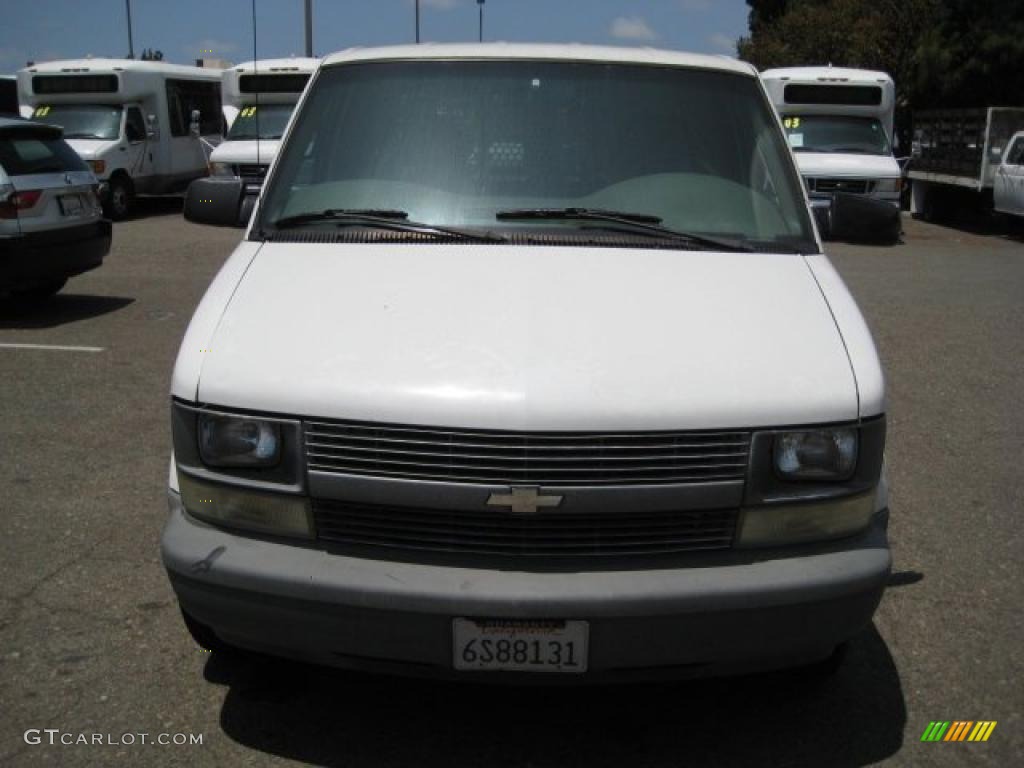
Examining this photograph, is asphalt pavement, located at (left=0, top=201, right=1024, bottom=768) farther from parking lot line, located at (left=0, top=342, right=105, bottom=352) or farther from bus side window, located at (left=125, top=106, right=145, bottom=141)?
bus side window, located at (left=125, top=106, right=145, bottom=141)

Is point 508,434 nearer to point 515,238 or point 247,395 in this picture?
point 247,395

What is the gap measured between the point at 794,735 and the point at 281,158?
106 inches

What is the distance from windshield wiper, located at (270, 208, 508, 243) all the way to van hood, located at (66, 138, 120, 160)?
54.8 ft

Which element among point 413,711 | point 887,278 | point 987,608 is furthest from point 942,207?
point 413,711

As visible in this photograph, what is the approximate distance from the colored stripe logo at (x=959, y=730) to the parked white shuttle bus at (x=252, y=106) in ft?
51.6

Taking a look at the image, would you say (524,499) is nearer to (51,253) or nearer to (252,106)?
(51,253)

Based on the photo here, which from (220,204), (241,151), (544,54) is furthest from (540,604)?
(241,151)

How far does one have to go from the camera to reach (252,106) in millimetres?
18328

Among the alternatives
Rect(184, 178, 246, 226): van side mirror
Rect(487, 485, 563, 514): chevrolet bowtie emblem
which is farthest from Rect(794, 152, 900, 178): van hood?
Rect(487, 485, 563, 514): chevrolet bowtie emblem

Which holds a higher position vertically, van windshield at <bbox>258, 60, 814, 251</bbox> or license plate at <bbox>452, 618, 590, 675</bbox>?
van windshield at <bbox>258, 60, 814, 251</bbox>

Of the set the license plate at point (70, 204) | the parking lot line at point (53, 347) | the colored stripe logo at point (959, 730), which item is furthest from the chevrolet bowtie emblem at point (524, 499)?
the license plate at point (70, 204)

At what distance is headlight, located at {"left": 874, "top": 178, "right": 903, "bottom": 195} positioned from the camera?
653 inches

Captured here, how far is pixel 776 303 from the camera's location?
3389 mm

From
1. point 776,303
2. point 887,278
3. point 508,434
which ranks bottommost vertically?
point 887,278
